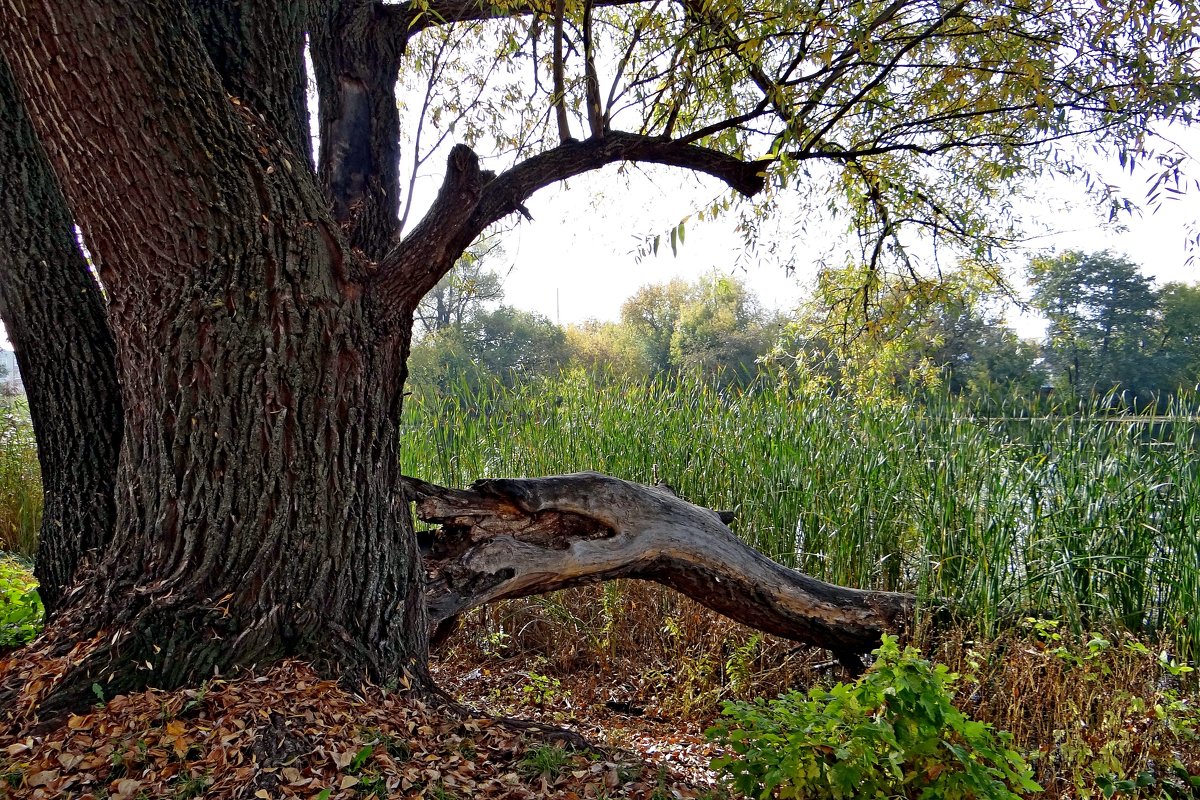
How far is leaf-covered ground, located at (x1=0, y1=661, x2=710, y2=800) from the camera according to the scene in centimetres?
175

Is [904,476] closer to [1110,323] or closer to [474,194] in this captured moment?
[474,194]

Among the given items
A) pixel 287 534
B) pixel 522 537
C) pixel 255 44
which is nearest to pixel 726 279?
pixel 522 537

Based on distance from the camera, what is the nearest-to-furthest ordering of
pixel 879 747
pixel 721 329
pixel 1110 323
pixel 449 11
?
pixel 879 747
pixel 449 11
pixel 1110 323
pixel 721 329

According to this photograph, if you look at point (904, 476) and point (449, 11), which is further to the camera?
point (904, 476)

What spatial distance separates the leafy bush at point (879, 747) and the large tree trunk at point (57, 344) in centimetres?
198

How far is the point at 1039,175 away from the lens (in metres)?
4.48

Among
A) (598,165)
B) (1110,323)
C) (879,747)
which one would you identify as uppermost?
(1110,323)

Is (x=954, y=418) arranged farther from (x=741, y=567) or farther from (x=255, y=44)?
(x=255, y=44)

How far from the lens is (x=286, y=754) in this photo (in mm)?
1859

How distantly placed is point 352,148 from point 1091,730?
349cm

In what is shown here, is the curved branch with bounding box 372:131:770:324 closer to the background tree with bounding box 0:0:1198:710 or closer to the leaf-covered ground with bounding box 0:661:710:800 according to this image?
the background tree with bounding box 0:0:1198:710

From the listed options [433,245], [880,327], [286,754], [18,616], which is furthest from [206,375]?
[880,327]

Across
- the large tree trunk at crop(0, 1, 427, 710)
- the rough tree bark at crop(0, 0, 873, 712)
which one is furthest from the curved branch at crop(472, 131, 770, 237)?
the large tree trunk at crop(0, 1, 427, 710)

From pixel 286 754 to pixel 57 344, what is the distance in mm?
1442
